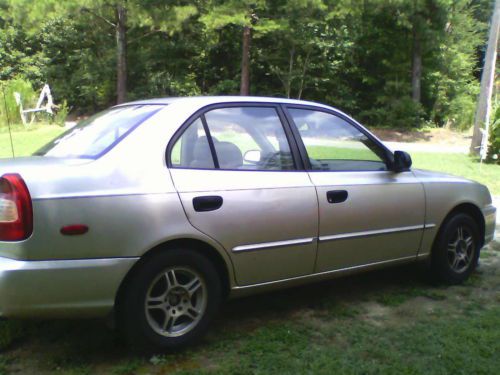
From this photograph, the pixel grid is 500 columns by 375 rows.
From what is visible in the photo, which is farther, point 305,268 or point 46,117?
point 46,117

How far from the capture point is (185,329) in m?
3.21

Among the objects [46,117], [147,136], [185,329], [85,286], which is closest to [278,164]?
[147,136]

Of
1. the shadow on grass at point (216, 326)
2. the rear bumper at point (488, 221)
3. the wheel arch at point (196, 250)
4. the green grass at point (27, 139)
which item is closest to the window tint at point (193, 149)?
the wheel arch at point (196, 250)

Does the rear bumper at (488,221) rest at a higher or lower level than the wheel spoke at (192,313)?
higher

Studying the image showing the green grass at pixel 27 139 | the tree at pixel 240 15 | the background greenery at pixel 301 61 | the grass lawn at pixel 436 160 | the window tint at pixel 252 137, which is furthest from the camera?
the background greenery at pixel 301 61

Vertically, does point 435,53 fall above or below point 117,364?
above

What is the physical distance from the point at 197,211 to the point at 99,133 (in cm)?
93

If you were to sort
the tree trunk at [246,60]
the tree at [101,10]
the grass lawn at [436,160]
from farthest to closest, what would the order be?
1. the tree trunk at [246,60]
2. the tree at [101,10]
3. the grass lawn at [436,160]

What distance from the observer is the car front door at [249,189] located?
320 cm

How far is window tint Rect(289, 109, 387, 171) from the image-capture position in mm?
3889

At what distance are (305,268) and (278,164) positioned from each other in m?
0.75

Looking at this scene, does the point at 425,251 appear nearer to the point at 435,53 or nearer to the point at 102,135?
the point at 102,135

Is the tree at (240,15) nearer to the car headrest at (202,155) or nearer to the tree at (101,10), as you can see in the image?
the tree at (101,10)

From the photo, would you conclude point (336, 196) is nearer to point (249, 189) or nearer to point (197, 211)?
point (249, 189)
